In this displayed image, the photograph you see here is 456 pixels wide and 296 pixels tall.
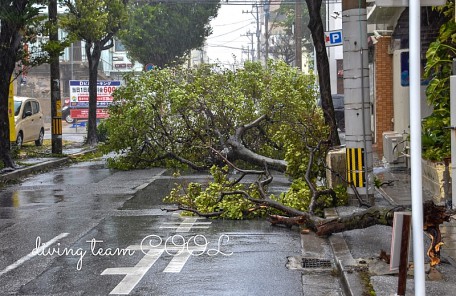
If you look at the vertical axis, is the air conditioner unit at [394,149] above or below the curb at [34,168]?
above

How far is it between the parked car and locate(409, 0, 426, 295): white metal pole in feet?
82.3

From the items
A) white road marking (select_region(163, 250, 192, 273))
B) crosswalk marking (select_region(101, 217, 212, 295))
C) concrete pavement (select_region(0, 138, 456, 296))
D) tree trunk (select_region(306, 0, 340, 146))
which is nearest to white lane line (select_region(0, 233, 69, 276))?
crosswalk marking (select_region(101, 217, 212, 295))

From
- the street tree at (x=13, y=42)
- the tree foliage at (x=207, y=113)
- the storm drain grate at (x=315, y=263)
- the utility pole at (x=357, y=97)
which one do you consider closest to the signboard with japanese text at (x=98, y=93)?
the street tree at (x=13, y=42)

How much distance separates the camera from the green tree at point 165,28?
53531 millimetres

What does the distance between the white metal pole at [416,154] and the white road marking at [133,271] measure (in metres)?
3.09

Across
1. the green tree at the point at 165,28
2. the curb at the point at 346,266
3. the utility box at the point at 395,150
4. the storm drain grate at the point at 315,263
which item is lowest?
the storm drain grate at the point at 315,263

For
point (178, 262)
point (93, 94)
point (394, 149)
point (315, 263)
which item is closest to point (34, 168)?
point (394, 149)

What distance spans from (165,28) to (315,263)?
45.7 metres

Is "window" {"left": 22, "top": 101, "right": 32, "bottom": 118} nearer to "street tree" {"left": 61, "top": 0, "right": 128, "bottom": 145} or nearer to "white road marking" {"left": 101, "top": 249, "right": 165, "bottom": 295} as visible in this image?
"street tree" {"left": 61, "top": 0, "right": 128, "bottom": 145}

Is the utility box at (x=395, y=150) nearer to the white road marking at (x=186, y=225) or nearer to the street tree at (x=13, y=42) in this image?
the white road marking at (x=186, y=225)

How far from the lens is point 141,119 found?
21328mm

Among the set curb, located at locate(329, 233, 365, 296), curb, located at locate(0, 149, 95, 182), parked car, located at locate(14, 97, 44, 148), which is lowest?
curb, located at locate(329, 233, 365, 296)

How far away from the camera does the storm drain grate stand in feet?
30.1

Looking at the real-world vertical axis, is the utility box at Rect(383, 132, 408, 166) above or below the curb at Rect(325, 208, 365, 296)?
above
